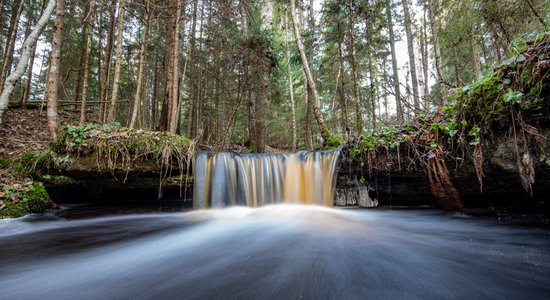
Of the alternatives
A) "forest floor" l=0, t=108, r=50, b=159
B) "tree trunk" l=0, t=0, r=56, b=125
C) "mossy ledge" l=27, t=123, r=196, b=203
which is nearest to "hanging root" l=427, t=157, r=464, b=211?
"mossy ledge" l=27, t=123, r=196, b=203

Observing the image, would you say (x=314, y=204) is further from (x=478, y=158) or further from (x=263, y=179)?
(x=478, y=158)

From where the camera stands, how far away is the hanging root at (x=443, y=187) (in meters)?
4.07

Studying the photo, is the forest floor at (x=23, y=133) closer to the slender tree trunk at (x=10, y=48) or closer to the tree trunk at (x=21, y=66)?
the tree trunk at (x=21, y=66)

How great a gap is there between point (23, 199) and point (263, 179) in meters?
4.94

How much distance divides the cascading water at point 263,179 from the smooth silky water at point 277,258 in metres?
1.32

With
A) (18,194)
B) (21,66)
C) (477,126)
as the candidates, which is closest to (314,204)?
(477,126)

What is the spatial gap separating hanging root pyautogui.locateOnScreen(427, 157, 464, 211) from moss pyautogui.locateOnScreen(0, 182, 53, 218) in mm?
7534

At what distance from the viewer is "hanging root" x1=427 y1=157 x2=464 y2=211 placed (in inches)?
160

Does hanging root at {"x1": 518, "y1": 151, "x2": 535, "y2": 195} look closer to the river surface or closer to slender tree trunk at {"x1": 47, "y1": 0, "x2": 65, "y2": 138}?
the river surface

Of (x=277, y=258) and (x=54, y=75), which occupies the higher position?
(x=54, y=75)

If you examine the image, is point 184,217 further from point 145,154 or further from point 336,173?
point 336,173

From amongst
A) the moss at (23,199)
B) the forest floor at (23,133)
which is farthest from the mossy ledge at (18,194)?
the forest floor at (23,133)

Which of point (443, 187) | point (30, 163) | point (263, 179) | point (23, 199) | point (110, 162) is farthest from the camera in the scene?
point (263, 179)

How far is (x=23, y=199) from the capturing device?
4480 millimetres
